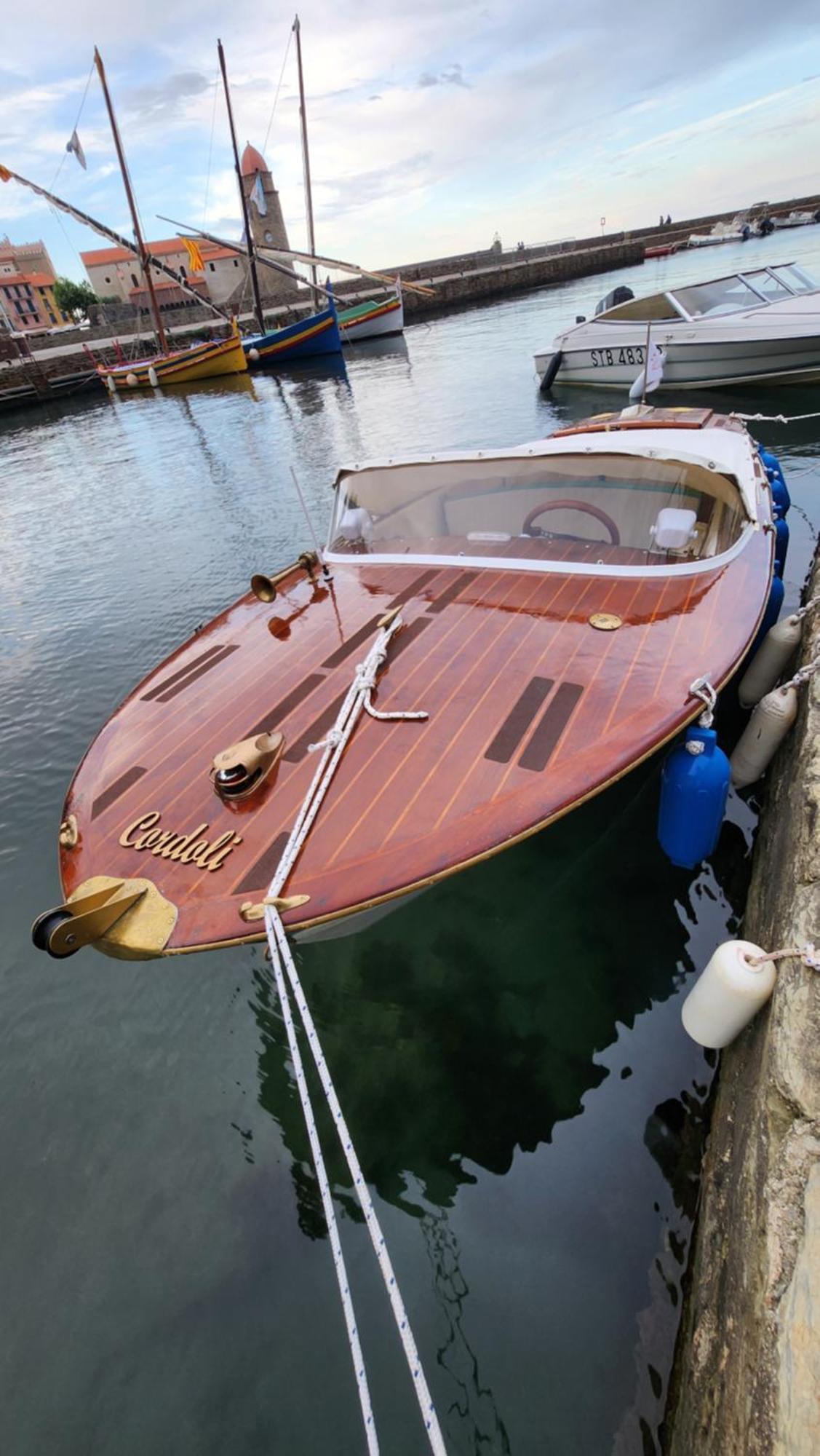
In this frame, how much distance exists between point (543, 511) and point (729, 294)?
1301cm

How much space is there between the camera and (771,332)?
12.6m

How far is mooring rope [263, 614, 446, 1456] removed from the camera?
5.00 ft

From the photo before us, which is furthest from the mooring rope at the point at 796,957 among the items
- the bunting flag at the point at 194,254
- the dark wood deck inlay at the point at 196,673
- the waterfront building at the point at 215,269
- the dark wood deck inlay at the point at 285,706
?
the waterfront building at the point at 215,269

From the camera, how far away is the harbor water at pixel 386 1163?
2.32m

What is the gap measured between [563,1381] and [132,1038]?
2.56 metres

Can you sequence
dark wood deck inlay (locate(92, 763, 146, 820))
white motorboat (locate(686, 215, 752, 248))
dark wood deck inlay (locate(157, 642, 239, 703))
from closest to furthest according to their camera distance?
dark wood deck inlay (locate(92, 763, 146, 820)) < dark wood deck inlay (locate(157, 642, 239, 703)) < white motorboat (locate(686, 215, 752, 248))

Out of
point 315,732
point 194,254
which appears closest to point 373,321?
point 194,254

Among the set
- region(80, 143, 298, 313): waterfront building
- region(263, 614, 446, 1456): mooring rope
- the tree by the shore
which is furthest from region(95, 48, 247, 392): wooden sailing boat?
the tree by the shore

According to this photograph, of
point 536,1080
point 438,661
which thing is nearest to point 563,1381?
point 536,1080

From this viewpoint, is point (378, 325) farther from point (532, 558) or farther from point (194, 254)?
point (532, 558)

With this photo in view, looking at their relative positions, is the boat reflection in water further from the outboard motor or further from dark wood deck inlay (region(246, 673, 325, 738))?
the outboard motor

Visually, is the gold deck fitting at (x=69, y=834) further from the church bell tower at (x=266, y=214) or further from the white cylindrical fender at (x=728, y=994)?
the church bell tower at (x=266, y=214)

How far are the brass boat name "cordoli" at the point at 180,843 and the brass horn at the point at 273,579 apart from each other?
80.0 inches

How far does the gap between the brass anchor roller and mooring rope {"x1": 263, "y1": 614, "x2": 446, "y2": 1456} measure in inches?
24.9
